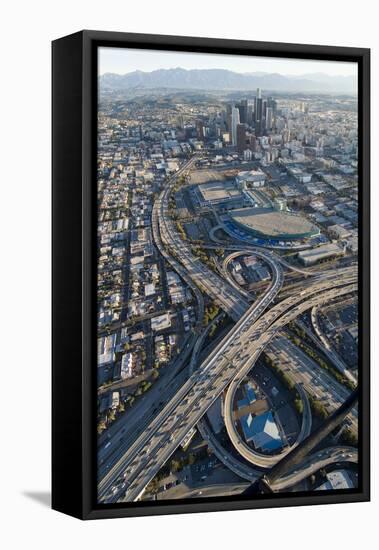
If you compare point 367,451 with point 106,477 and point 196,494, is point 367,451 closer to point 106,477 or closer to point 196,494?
point 196,494

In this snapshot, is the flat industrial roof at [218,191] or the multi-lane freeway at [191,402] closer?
the multi-lane freeway at [191,402]

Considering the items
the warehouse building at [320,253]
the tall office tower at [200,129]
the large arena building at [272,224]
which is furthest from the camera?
the warehouse building at [320,253]

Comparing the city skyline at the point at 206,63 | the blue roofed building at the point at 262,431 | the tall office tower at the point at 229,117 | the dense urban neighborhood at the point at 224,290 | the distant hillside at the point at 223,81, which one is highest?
the city skyline at the point at 206,63

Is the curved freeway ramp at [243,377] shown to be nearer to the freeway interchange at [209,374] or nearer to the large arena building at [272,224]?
the freeway interchange at [209,374]

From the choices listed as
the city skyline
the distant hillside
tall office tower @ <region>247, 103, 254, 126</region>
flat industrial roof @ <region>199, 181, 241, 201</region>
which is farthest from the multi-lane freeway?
the city skyline

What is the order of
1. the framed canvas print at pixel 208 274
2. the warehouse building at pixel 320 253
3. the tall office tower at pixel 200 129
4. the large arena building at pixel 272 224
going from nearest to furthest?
the framed canvas print at pixel 208 274
the tall office tower at pixel 200 129
the large arena building at pixel 272 224
the warehouse building at pixel 320 253

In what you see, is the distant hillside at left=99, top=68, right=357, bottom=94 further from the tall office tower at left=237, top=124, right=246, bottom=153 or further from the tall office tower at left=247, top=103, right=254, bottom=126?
the tall office tower at left=237, top=124, right=246, bottom=153

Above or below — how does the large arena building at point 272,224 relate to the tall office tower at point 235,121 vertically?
below

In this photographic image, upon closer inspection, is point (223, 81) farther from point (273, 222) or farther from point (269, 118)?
point (273, 222)

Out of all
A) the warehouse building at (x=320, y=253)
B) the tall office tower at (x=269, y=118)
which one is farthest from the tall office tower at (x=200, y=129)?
the warehouse building at (x=320, y=253)
